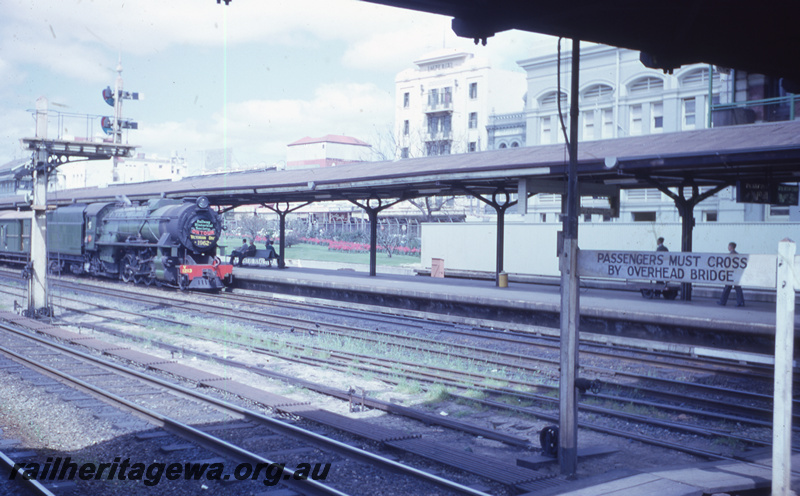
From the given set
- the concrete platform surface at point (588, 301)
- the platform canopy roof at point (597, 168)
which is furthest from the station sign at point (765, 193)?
the concrete platform surface at point (588, 301)

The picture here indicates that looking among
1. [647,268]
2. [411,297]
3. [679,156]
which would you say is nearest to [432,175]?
[411,297]

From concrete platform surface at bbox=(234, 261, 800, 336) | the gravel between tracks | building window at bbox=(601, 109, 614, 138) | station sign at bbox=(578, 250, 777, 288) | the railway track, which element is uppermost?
building window at bbox=(601, 109, 614, 138)

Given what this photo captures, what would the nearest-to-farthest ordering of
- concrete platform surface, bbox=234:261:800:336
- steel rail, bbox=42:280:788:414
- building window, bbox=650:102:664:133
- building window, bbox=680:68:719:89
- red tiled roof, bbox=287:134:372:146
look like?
steel rail, bbox=42:280:788:414 < concrete platform surface, bbox=234:261:800:336 < building window, bbox=680:68:719:89 < building window, bbox=650:102:664:133 < red tiled roof, bbox=287:134:372:146

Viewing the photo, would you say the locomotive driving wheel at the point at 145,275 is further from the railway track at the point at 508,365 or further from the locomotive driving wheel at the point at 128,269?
the railway track at the point at 508,365

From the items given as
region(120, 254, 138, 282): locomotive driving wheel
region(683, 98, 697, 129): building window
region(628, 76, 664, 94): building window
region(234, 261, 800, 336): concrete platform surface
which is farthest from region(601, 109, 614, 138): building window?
region(120, 254, 138, 282): locomotive driving wheel

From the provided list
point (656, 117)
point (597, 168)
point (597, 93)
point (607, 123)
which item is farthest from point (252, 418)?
point (597, 93)

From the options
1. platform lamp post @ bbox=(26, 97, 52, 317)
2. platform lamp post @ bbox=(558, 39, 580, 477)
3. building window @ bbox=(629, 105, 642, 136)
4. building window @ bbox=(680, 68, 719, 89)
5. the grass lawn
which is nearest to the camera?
platform lamp post @ bbox=(558, 39, 580, 477)

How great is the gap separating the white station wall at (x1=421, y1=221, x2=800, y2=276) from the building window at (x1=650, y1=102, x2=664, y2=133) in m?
10.3

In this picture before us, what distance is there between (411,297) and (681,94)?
68.0 ft

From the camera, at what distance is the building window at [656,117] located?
34344 mm

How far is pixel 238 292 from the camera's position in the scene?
25906 millimetres

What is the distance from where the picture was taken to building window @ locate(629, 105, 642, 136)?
35.2 metres

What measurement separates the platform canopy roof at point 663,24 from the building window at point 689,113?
28.6 meters
